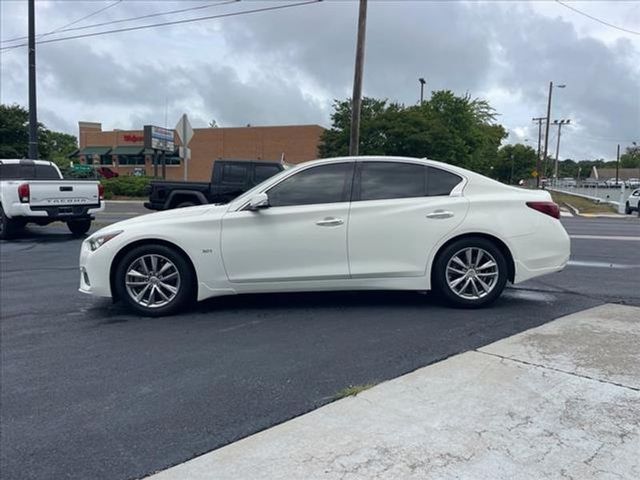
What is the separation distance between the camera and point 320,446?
2.94 metres

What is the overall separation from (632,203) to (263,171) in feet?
80.8

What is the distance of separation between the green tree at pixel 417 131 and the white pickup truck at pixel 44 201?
24.1m

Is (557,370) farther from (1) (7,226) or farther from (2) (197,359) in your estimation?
(1) (7,226)

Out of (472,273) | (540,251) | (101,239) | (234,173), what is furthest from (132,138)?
(540,251)

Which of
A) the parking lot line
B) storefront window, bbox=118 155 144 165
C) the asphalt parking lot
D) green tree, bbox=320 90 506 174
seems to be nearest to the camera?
the asphalt parking lot

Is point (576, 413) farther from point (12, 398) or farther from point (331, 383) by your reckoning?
point (12, 398)

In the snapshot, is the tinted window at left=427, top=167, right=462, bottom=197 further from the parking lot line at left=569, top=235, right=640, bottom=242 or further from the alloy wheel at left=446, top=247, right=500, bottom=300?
the parking lot line at left=569, top=235, right=640, bottom=242

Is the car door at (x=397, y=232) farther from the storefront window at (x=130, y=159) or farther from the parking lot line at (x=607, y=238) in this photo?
the storefront window at (x=130, y=159)

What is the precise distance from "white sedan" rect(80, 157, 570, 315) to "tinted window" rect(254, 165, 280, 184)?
8230mm

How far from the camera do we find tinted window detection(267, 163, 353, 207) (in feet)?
18.7

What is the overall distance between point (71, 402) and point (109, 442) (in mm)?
769

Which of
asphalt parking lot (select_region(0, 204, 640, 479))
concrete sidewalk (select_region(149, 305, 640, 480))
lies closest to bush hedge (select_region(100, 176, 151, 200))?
asphalt parking lot (select_region(0, 204, 640, 479))

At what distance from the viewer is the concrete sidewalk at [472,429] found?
106 inches

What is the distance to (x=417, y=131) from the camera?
1363 inches
